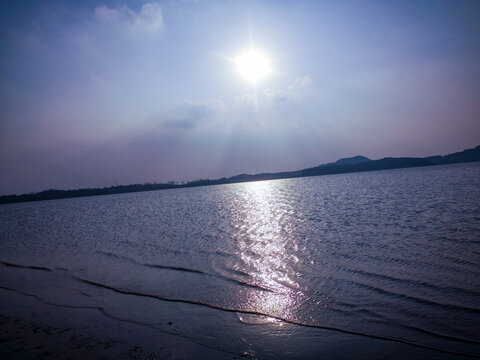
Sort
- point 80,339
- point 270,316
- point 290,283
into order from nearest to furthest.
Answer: point 80,339 → point 270,316 → point 290,283

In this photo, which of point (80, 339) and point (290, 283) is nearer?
point (80, 339)

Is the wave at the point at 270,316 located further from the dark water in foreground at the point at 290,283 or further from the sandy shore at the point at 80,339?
the sandy shore at the point at 80,339

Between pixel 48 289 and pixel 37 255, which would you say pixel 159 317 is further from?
pixel 37 255

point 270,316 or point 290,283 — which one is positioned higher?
point 270,316

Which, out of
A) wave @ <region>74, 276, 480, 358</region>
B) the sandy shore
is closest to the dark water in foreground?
wave @ <region>74, 276, 480, 358</region>

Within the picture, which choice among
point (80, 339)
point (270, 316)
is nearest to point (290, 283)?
point (270, 316)

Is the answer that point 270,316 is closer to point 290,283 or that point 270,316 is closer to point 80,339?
point 290,283

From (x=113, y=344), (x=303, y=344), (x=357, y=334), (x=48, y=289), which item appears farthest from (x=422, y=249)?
(x=48, y=289)

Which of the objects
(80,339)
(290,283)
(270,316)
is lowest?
(290,283)

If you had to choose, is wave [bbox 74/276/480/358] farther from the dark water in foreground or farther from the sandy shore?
the sandy shore

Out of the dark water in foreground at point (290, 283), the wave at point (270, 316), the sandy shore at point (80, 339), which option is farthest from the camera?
the dark water in foreground at point (290, 283)

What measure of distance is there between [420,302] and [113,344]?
353 inches

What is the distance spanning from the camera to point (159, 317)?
317 inches

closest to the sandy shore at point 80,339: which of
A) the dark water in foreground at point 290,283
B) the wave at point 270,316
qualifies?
the dark water in foreground at point 290,283
